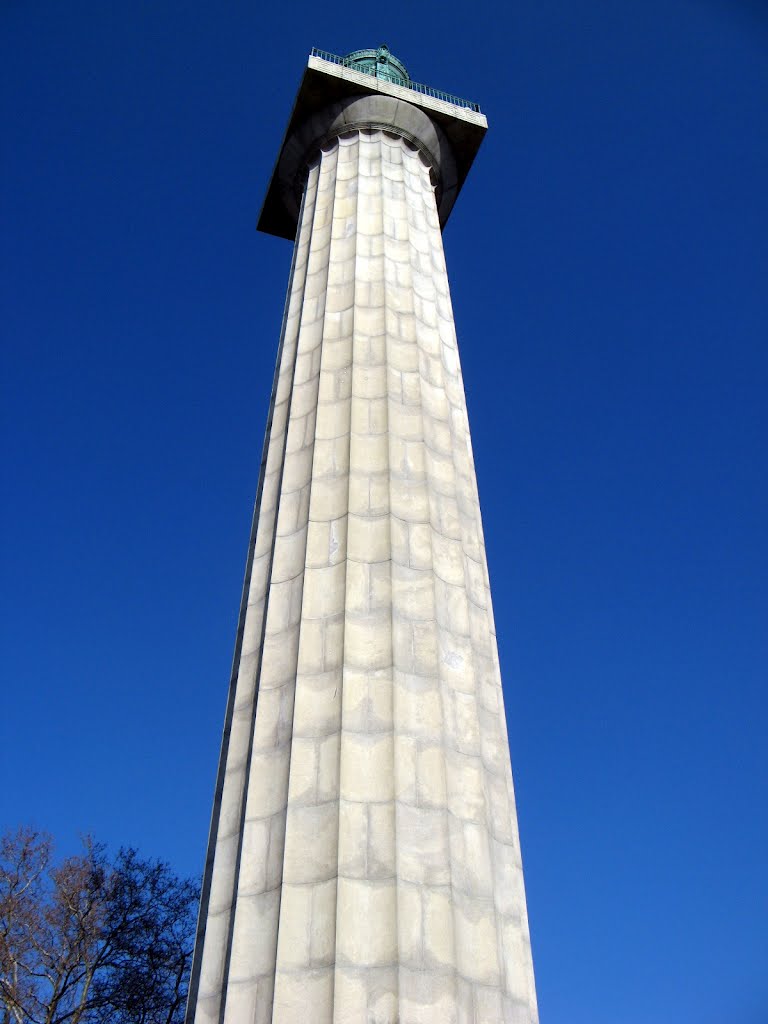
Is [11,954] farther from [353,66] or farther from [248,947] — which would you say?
[353,66]

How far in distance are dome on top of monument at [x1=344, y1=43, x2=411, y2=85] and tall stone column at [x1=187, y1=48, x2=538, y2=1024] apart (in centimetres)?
1122

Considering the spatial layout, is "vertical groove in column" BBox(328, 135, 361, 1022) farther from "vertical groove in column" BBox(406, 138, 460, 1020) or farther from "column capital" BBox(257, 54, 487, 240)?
"column capital" BBox(257, 54, 487, 240)

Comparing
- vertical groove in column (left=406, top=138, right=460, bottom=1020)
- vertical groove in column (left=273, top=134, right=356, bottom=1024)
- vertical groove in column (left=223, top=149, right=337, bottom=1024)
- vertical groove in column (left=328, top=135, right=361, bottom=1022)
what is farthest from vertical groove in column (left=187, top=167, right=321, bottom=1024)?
vertical groove in column (left=406, top=138, right=460, bottom=1020)

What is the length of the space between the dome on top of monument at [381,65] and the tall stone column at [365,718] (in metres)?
11.2

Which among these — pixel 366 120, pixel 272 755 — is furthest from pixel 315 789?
pixel 366 120

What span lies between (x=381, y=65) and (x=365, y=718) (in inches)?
Result: 875

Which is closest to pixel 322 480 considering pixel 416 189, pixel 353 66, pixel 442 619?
pixel 442 619

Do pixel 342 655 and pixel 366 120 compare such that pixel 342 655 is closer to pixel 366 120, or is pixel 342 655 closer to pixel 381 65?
pixel 366 120

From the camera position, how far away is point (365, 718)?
35.8 ft

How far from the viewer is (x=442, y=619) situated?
40.9 feet

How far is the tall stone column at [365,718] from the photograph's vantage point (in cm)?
921

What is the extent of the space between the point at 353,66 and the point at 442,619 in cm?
1981

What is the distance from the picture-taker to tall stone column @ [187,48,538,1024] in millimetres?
9211

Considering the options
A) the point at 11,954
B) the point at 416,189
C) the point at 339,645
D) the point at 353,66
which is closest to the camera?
the point at 339,645
